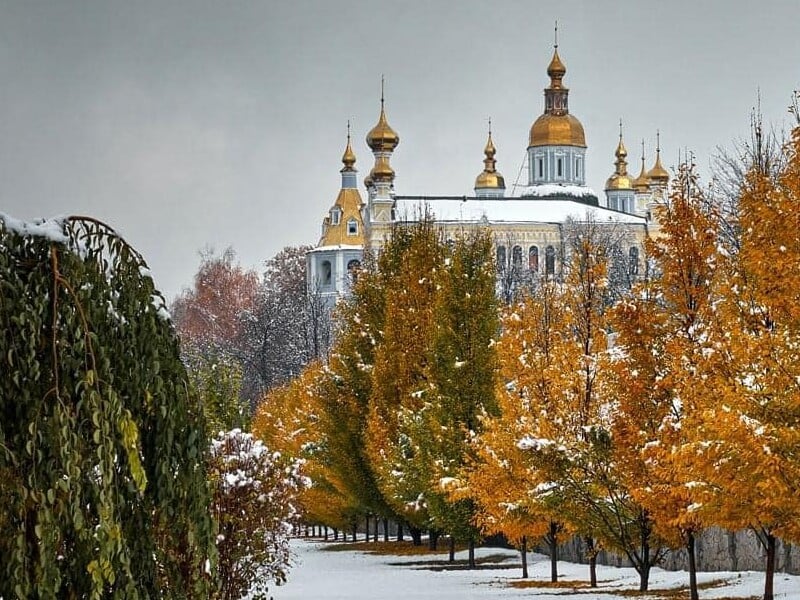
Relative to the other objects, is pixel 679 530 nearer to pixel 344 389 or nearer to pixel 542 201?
pixel 344 389

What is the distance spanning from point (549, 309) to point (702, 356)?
32.6 feet

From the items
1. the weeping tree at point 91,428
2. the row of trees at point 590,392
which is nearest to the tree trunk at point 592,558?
the row of trees at point 590,392

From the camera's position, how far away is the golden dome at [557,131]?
132 metres

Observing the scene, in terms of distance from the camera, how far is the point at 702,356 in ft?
53.4

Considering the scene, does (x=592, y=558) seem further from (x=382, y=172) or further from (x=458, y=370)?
(x=382, y=172)

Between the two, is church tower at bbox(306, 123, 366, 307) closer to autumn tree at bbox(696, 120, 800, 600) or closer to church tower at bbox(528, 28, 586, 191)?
church tower at bbox(528, 28, 586, 191)

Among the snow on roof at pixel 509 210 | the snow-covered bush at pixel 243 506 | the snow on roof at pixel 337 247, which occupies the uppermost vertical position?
the snow on roof at pixel 509 210

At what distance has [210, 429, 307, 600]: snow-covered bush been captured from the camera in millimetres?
17141

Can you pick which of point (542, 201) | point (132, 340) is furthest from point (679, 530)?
point (542, 201)

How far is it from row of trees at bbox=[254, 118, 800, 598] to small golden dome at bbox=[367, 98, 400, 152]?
80364 millimetres

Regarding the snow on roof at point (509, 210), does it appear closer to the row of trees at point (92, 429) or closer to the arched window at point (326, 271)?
the arched window at point (326, 271)

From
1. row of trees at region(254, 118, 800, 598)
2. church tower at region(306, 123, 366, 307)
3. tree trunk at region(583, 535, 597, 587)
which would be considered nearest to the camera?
row of trees at region(254, 118, 800, 598)

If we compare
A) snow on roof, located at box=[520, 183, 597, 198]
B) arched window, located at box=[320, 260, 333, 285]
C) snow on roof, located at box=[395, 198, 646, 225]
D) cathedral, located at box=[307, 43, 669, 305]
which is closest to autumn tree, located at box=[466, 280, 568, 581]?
cathedral, located at box=[307, 43, 669, 305]

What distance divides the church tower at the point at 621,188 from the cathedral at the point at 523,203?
0.09 m
